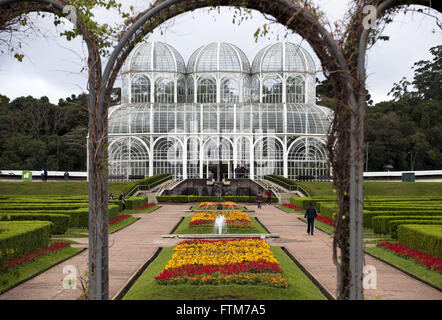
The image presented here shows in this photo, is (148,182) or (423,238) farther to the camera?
(148,182)

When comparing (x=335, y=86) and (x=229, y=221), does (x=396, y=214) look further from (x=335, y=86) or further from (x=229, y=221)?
(x=335, y=86)

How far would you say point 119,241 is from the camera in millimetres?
16031

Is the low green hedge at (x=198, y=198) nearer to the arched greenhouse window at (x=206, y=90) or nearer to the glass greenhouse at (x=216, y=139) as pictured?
the glass greenhouse at (x=216, y=139)

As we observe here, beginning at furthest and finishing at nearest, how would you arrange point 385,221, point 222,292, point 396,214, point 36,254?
point 396,214 → point 385,221 → point 36,254 → point 222,292

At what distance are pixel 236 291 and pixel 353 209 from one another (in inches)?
142

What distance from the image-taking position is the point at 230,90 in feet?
163

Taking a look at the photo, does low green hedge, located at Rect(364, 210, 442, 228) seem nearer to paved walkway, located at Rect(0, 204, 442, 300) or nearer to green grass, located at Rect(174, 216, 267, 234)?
paved walkway, located at Rect(0, 204, 442, 300)

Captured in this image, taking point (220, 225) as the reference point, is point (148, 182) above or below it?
above

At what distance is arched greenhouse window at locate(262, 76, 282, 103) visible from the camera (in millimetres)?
49938

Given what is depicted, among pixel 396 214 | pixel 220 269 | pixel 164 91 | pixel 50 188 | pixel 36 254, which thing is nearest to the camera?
pixel 220 269

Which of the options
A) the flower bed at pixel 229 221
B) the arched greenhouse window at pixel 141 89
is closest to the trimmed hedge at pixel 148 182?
the arched greenhouse window at pixel 141 89

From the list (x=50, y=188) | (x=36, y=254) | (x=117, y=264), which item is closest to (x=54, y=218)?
(x=36, y=254)

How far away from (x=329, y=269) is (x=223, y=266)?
8.95ft
